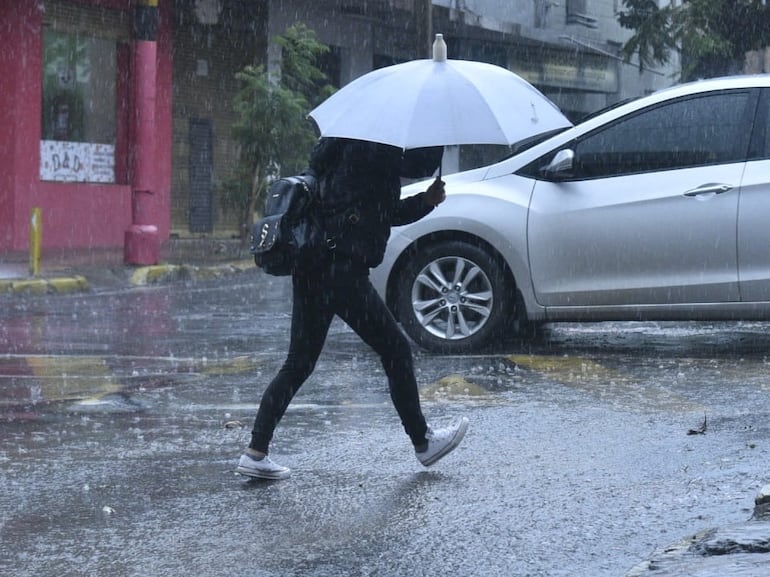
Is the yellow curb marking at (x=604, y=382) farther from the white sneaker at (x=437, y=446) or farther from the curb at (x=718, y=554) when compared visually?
Answer: the curb at (x=718, y=554)

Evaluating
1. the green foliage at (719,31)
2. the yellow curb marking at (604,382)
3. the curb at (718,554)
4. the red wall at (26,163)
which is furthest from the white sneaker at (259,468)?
the green foliage at (719,31)

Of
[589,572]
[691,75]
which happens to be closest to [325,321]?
[589,572]

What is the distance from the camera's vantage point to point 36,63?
2236 centimetres

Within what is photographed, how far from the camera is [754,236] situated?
9047 mm

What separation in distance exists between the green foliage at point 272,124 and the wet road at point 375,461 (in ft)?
39.7

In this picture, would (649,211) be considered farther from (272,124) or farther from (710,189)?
(272,124)

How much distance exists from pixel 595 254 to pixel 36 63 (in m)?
14.9

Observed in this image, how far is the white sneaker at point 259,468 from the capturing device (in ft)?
19.1

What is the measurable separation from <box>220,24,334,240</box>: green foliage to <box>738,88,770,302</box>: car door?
13.1 meters

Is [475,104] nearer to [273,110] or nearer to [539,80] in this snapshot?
[273,110]

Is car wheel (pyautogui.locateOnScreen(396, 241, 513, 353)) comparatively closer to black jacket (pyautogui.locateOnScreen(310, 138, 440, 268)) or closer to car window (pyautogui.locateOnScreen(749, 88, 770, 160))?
car window (pyautogui.locateOnScreen(749, 88, 770, 160))

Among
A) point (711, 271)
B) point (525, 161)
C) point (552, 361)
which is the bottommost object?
point (552, 361)

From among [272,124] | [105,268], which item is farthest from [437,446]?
[272,124]

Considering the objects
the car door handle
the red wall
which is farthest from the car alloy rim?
the red wall
